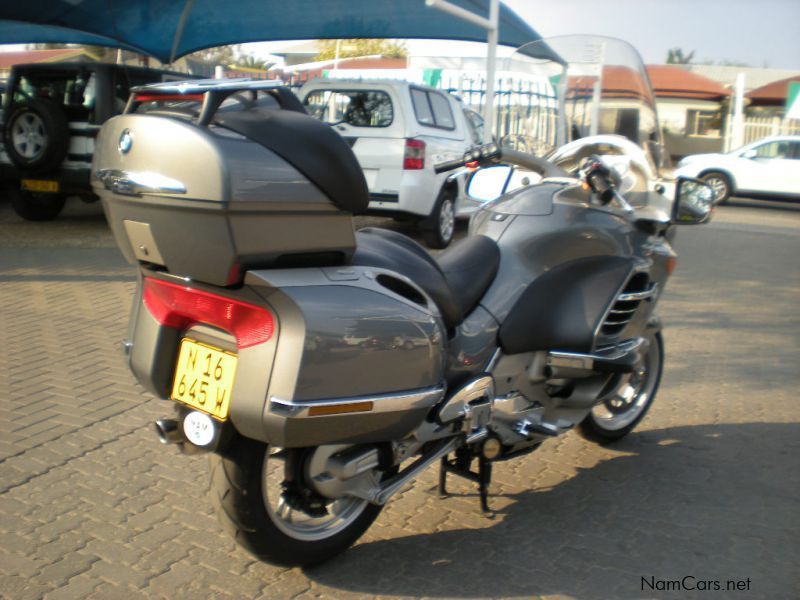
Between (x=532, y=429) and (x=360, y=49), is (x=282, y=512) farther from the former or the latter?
(x=360, y=49)

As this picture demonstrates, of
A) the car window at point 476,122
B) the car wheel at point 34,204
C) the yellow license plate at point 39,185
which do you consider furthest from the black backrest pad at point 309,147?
the car window at point 476,122

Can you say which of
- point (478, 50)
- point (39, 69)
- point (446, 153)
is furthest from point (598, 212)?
point (478, 50)

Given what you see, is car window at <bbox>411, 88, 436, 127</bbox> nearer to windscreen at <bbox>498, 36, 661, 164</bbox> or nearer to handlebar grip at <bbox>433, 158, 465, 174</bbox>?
windscreen at <bbox>498, 36, 661, 164</bbox>

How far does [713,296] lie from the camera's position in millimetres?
9039

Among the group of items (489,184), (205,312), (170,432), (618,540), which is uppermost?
(489,184)

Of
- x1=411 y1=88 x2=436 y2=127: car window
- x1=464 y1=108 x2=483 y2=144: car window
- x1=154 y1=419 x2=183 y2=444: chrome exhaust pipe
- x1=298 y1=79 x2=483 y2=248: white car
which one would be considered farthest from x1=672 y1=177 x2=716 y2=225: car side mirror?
x1=464 y1=108 x2=483 y2=144: car window

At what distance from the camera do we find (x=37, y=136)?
10891mm

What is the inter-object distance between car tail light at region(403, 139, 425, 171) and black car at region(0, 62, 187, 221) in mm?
3485

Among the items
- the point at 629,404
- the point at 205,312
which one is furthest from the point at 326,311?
the point at 629,404

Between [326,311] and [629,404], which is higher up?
[326,311]

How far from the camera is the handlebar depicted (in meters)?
3.81

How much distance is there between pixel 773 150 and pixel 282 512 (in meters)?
20.0

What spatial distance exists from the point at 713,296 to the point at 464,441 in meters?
6.26

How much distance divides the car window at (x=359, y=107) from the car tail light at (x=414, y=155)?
1.46ft
